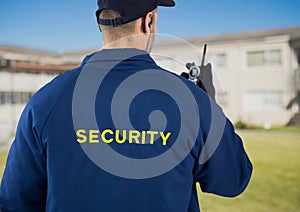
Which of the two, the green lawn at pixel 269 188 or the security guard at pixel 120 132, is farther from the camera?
the green lawn at pixel 269 188

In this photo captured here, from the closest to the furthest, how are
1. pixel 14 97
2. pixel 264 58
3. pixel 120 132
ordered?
pixel 120 132, pixel 14 97, pixel 264 58

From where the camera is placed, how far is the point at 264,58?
8906mm

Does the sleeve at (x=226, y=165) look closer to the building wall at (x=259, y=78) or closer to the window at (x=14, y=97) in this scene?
the window at (x=14, y=97)

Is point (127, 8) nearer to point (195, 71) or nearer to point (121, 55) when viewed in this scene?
point (121, 55)

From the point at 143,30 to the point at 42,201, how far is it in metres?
0.33

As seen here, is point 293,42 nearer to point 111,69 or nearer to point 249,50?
point 249,50

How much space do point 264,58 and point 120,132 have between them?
8943 millimetres

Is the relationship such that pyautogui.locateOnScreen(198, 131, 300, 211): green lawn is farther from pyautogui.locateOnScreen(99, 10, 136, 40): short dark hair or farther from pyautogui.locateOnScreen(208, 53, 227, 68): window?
pyautogui.locateOnScreen(208, 53, 227, 68): window

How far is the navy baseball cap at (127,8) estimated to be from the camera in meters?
0.54

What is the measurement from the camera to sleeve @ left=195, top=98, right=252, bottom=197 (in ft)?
1.83

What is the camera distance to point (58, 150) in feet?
1.73

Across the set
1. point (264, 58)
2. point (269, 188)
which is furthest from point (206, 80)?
point (264, 58)

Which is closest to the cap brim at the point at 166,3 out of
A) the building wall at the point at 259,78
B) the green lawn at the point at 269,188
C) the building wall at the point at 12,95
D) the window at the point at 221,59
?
the green lawn at the point at 269,188

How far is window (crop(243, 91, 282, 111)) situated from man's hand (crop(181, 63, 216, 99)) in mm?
8546
